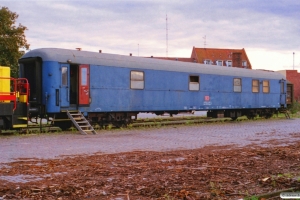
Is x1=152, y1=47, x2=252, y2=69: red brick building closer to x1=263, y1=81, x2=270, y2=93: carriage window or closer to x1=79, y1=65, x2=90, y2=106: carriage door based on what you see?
x1=263, y1=81, x2=270, y2=93: carriage window

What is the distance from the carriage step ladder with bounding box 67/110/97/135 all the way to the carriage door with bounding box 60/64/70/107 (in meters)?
0.50

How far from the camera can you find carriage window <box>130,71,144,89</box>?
20.8 m

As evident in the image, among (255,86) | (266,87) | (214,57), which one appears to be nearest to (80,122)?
(255,86)

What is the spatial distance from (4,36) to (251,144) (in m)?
29.6

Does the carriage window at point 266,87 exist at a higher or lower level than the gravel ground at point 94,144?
higher

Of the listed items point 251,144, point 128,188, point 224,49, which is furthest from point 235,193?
point 224,49

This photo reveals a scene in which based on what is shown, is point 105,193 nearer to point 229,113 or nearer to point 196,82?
point 196,82

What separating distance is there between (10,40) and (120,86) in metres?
20.2

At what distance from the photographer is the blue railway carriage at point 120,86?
17.8 m

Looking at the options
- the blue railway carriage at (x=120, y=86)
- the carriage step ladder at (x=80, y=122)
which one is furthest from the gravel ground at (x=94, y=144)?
the blue railway carriage at (x=120, y=86)

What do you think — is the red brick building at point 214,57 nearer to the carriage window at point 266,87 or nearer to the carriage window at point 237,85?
the carriage window at point 266,87

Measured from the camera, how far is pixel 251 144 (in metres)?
13.7

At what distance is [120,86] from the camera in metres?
20.2

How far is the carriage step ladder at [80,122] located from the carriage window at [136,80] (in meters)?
3.59
